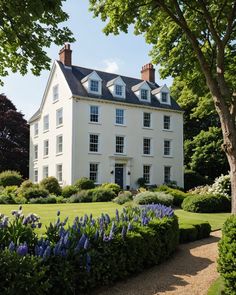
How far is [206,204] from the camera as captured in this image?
61.9 feet

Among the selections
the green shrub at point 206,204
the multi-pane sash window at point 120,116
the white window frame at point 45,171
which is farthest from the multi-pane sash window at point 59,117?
the green shrub at point 206,204

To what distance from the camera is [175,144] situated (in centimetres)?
3581

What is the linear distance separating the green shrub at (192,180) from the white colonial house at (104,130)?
2.07m

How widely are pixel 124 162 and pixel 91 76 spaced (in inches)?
328

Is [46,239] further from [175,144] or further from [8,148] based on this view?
[8,148]

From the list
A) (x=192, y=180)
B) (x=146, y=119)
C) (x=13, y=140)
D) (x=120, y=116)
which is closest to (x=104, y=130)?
(x=120, y=116)

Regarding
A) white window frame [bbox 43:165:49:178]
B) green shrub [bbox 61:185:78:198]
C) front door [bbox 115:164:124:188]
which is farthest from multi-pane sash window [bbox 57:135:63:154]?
green shrub [bbox 61:185:78:198]

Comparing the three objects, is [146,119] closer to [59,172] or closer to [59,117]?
[59,117]

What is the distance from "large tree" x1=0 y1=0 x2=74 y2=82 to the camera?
636 centimetres

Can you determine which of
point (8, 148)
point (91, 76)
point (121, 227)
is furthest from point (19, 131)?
point (121, 227)

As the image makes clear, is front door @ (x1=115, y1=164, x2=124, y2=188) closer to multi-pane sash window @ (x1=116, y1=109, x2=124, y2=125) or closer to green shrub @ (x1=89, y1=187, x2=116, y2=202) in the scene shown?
A: multi-pane sash window @ (x1=116, y1=109, x2=124, y2=125)

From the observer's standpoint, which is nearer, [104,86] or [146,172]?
[104,86]

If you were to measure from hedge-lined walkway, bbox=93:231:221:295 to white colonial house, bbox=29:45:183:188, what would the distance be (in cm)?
2096

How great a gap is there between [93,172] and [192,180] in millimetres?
12163
